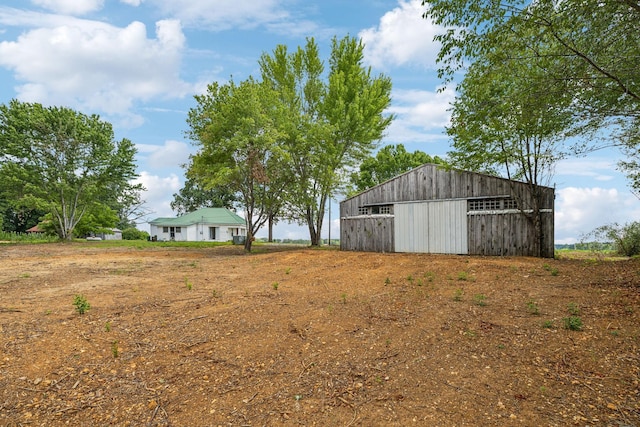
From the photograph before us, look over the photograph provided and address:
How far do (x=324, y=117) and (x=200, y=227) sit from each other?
21.3 meters

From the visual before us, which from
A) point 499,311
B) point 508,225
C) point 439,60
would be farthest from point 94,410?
point 508,225

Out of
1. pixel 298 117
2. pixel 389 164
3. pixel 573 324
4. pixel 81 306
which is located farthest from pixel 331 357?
pixel 389 164

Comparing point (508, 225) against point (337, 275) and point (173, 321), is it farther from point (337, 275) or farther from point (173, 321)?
point (173, 321)

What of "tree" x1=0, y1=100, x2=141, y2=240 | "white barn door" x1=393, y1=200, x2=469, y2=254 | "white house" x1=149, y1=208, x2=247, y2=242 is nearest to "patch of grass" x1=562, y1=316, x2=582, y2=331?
"white barn door" x1=393, y1=200, x2=469, y2=254

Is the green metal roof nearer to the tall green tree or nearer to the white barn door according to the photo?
the tall green tree

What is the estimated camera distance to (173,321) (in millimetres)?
5578

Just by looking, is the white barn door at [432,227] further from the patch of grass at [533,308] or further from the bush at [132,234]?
the bush at [132,234]

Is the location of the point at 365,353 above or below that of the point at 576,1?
below

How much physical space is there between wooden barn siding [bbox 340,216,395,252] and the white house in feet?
69.5

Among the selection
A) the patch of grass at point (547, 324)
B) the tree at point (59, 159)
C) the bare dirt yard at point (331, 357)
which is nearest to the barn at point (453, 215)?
the bare dirt yard at point (331, 357)

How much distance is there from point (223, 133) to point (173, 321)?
1535 centimetres

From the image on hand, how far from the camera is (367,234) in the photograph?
60.8 feet

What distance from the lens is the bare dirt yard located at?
10.3 feet

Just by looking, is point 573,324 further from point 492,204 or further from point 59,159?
point 59,159
